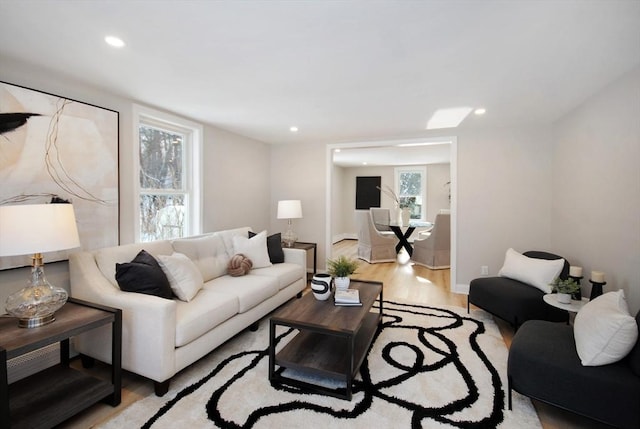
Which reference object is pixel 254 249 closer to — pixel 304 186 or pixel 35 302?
pixel 304 186

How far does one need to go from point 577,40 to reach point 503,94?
0.94 meters

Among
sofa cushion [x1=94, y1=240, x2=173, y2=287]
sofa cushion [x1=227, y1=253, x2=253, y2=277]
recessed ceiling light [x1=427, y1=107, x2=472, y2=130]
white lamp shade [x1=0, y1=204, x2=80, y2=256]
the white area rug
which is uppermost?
recessed ceiling light [x1=427, y1=107, x2=472, y2=130]

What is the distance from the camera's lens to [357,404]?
1.90 meters

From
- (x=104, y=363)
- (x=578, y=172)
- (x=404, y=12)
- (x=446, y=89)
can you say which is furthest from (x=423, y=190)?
(x=104, y=363)

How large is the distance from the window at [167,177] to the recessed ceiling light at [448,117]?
289cm

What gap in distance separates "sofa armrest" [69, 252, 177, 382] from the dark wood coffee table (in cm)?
67

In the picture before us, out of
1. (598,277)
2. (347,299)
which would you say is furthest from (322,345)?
(598,277)

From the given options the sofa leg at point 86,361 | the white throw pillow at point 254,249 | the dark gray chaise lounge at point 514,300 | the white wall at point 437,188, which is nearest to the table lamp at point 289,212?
the white throw pillow at point 254,249

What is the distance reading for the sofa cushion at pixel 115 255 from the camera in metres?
2.36

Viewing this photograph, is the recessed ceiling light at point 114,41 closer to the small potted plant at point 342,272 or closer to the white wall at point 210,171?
the white wall at point 210,171

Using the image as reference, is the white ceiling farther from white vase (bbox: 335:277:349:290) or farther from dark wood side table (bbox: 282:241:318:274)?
dark wood side table (bbox: 282:241:318:274)

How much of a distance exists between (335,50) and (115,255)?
2.33 metres

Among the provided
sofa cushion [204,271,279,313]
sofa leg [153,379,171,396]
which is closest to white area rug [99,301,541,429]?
sofa leg [153,379,171,396]

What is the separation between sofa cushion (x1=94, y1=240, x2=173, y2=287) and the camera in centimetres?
236
